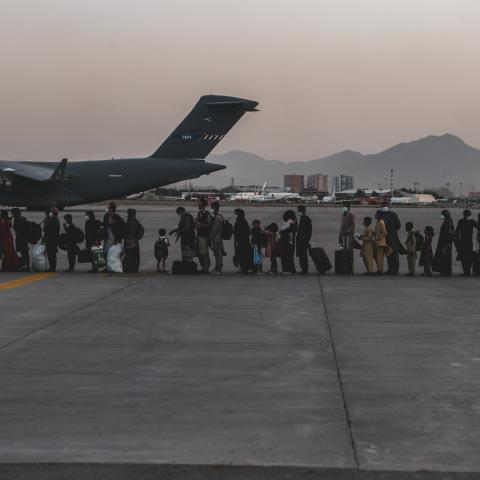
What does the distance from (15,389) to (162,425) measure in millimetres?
2089

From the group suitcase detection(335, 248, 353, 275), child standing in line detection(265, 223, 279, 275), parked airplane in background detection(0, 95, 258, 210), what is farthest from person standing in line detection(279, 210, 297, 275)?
parked airplane in background detection(0, 95, 258, 210)

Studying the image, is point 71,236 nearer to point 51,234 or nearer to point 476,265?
point 51,234

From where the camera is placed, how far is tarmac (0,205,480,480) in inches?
253

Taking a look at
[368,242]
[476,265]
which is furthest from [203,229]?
[476,265]

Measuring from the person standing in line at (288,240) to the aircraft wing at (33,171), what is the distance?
1236 inches

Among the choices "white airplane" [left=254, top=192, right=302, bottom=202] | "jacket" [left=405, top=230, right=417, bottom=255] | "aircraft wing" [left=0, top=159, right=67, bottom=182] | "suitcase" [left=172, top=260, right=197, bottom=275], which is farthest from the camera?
"white airplane" [left=254, top=192, right=302, bottom=202]

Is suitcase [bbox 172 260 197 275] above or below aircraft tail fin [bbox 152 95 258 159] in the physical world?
below

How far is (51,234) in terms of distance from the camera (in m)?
21.9

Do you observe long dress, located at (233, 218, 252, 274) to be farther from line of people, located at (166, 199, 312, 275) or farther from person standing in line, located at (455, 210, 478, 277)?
person standing in line, located at (455, 210, 478, 277)

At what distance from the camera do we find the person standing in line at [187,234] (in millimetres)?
21450

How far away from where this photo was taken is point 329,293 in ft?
58.1

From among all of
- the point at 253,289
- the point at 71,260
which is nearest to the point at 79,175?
the point at 71,260

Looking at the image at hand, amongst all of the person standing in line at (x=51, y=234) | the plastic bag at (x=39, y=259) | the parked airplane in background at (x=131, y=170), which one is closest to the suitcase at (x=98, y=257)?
the person standing in line at (x=51, y=234)

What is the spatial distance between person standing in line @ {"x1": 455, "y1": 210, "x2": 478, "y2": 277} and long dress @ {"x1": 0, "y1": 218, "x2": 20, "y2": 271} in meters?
10.9
